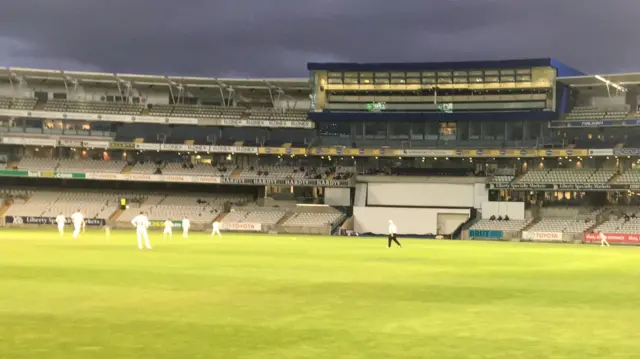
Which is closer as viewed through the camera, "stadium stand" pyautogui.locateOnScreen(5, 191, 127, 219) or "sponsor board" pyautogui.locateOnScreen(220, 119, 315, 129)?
"stadium stand" pyautogui.locateOnScreen(5, 191, 127, 219)

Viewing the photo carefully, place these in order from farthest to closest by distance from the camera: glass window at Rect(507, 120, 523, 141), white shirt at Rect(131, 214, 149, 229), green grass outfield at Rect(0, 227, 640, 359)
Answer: glass window at Rect(507, 120, 523, 141), white shirt at Rect(131, 214, 149, 229), green grass outfield at Rect(0, 227, 640, 359)

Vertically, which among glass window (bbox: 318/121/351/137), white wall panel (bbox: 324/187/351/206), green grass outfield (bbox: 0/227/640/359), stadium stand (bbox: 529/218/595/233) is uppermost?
glass window (bbox: 318/121/351/137)

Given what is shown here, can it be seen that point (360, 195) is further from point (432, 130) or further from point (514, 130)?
point (514, 130)

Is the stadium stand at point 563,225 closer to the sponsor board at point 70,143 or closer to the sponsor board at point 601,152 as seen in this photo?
the sponsor board at point 601,152

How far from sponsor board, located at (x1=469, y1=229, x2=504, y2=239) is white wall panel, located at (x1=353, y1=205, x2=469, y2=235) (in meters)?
4.52

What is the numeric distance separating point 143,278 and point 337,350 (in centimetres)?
1082

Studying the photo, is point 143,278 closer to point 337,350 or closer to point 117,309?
point 117,309

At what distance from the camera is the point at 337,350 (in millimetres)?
9156

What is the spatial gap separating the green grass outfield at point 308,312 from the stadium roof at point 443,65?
164 ft

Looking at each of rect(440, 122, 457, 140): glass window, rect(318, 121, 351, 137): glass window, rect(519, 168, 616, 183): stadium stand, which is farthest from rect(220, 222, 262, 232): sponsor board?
rect(519, 168, 616, 183): stadium stand

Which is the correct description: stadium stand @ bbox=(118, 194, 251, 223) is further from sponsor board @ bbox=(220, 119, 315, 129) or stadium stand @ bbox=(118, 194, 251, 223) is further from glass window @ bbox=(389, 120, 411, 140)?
glass window @ bbox=(389, 120, 411, 140)

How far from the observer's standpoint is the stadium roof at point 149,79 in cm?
7331

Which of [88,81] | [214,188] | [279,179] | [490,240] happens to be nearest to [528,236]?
[490,240]

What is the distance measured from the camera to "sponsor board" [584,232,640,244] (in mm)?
55625
